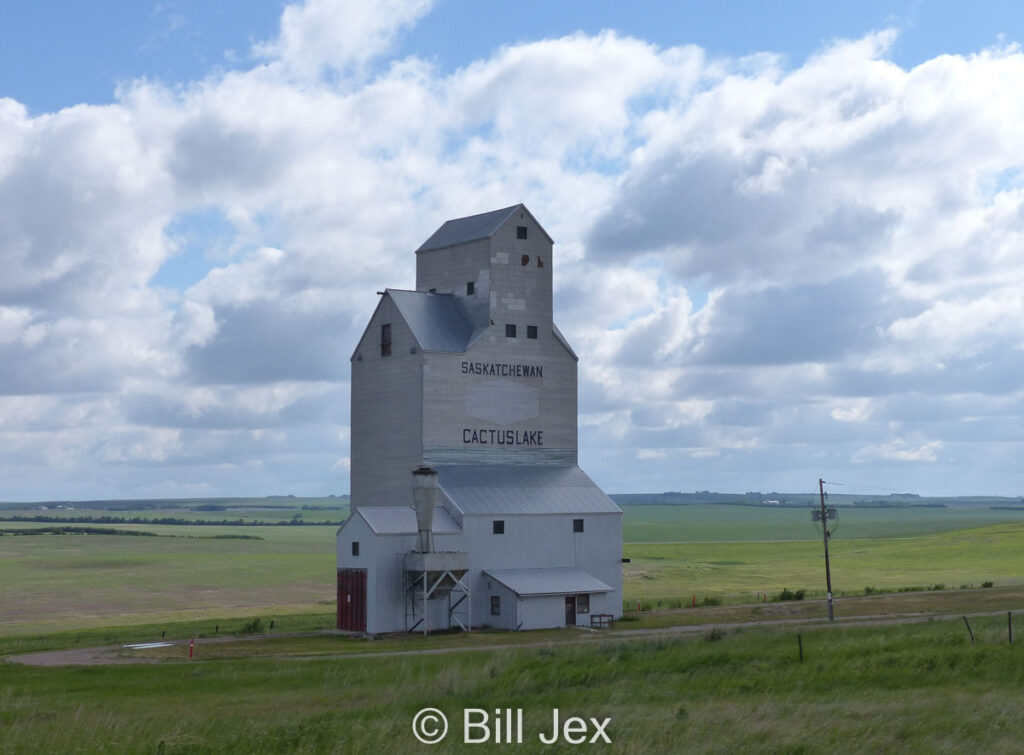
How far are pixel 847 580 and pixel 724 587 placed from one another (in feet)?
40.5

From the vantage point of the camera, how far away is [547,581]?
68.4m

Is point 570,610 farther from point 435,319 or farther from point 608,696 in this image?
point 608,696

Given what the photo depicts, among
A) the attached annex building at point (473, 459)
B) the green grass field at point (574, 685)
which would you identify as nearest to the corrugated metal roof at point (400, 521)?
the attached annex building at point (473, 459)

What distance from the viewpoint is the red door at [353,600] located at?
212 feet

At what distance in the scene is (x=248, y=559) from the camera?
517 feet

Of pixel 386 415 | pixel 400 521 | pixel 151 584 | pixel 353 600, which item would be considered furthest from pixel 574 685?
pixel 151 584

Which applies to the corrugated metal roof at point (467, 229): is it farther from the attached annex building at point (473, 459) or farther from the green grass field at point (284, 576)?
the green grass field at point (284, 576)

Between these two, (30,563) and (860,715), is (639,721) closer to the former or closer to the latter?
(860,715)

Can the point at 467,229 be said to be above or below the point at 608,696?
above

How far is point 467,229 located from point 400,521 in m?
21.4

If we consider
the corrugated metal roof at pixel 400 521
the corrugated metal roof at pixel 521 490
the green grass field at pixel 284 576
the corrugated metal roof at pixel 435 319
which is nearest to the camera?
the corrugated metal roof at pixel 400 521

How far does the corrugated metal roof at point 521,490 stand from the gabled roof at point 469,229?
565 inches

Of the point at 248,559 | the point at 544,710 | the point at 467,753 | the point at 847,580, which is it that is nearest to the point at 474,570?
the point at 544,710

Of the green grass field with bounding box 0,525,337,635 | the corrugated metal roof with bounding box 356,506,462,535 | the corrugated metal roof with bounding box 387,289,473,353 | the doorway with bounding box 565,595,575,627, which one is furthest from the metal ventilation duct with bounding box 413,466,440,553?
the green grass field with bounding box 0,525,337,635
